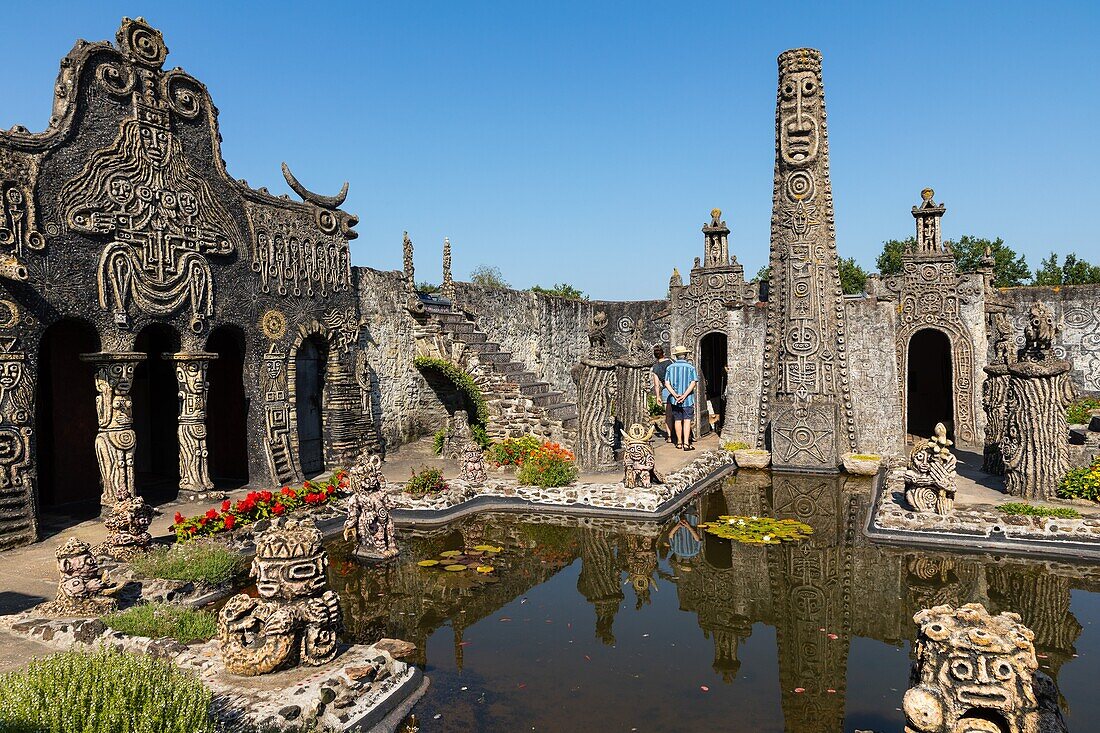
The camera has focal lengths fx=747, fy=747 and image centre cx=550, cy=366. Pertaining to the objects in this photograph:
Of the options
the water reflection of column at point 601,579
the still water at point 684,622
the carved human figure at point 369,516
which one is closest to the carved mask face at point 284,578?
the still water at point 684,622

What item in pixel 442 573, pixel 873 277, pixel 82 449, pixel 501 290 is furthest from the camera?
pixel 501 290

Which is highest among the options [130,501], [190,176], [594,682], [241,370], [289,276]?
[190,176]

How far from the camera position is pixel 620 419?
15984mm

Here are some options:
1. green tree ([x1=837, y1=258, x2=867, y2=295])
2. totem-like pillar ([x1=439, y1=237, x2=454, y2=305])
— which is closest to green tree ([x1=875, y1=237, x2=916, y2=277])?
green tree ([x1=837, y1=258, x2=867, y2=295])

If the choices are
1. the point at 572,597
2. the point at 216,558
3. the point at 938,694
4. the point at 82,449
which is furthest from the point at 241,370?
Answer: the point at 938,694

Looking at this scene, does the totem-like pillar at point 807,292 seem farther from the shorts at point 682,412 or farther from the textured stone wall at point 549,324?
the textured stone wall at point 549,324

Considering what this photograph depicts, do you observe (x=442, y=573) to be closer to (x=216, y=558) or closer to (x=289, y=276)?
(x=216, y=558)

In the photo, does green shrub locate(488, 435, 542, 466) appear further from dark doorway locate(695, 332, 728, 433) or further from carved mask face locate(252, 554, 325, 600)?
carved mask face locate(252, 554, 325, 600)

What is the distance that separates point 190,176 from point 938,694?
39.2 ft

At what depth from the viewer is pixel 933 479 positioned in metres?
9.85

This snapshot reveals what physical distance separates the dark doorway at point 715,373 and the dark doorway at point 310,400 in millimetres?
9896

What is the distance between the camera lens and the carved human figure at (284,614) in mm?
5570

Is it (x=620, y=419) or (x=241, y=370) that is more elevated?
(x=241, y=370)

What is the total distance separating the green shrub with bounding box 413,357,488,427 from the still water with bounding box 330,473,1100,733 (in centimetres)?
504
